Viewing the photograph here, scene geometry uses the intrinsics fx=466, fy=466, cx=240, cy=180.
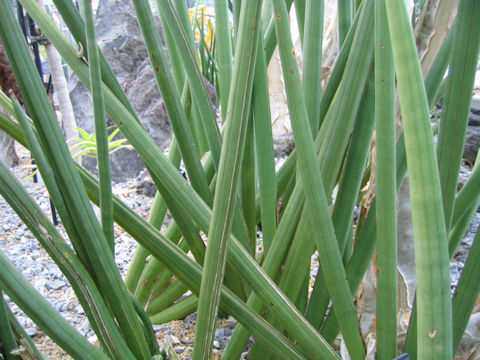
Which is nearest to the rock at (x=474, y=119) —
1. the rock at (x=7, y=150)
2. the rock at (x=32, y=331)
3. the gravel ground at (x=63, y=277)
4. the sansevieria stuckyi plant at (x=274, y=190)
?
the gravel ground at (x=63, y=277)

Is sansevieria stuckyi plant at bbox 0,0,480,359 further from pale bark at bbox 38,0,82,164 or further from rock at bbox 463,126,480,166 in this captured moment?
rock at bbox 463,126,480,166

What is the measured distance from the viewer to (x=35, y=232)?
1.14 ft

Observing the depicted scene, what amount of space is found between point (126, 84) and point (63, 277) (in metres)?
1.44

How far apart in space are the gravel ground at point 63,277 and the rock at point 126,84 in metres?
0.27

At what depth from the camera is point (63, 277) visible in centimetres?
111

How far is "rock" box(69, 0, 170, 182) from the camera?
6.70 ft

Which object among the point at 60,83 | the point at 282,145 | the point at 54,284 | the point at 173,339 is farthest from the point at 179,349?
the point at 282,145

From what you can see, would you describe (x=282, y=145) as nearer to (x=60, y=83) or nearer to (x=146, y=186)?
(x=146, y=186)

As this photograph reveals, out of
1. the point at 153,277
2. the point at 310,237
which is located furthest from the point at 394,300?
the point at 153,277

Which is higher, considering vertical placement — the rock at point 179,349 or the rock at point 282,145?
the rock at point 282,145

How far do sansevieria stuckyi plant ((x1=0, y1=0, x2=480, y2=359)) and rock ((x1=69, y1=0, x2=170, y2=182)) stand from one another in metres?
1.48

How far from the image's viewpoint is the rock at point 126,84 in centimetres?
204

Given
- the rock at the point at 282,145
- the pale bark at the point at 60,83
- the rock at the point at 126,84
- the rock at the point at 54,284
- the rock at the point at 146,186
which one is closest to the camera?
the rock at the point at 54,284

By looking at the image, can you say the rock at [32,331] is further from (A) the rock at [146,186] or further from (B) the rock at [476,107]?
(B) the rock at [476,107]
